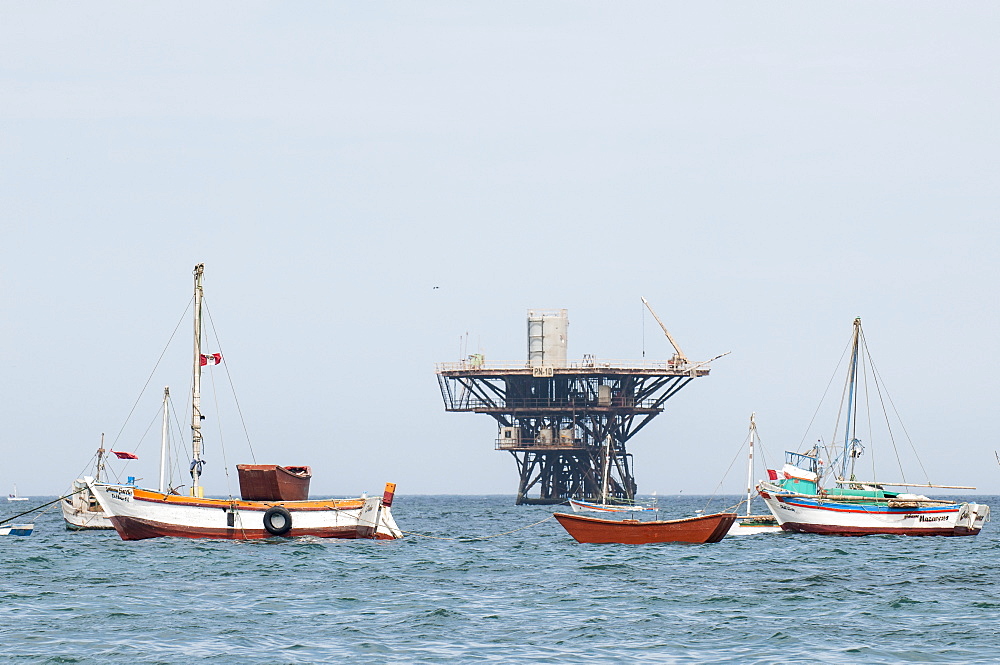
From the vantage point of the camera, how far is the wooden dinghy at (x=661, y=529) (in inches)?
2141

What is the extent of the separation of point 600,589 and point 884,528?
35.0m

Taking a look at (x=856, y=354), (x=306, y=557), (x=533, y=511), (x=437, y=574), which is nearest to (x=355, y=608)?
(x=437, y=574)

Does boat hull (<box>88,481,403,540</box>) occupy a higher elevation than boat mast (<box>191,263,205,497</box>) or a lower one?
lower

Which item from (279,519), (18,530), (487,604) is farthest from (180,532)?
(487,604)

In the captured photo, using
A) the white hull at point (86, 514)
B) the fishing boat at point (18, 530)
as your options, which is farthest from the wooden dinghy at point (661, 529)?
the white hull at point (86, 514)

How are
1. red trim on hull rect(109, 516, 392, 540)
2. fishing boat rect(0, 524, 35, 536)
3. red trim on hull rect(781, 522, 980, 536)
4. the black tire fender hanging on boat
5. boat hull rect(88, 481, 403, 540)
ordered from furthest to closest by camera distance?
red trim on hull rect(781, 522, 980, 536) → fishing boat rect(0, 524, 35, 536) → the black tire fender hanging on boat → red trim on hull rect(109, 516, 392, 540) → boat hull rect(88, 481, 403, 540)

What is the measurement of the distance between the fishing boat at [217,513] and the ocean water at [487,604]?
0.70 m

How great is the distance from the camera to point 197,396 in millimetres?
57250

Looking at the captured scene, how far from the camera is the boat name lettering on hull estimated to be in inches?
2122

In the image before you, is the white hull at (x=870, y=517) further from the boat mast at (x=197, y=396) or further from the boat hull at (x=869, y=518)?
the boat mast at (x=197, y=396)

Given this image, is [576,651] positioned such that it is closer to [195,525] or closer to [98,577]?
[98,577]

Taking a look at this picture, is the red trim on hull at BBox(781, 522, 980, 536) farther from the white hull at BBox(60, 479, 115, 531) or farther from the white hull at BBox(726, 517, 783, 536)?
the white hull at BBox(60, 479, 115, 531)

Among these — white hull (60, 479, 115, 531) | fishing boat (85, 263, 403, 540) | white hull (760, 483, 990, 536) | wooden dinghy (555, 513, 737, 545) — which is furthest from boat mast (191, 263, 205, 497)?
white hull (760, 483, 990, 536)

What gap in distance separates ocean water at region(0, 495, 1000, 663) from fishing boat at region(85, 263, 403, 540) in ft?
2.31
